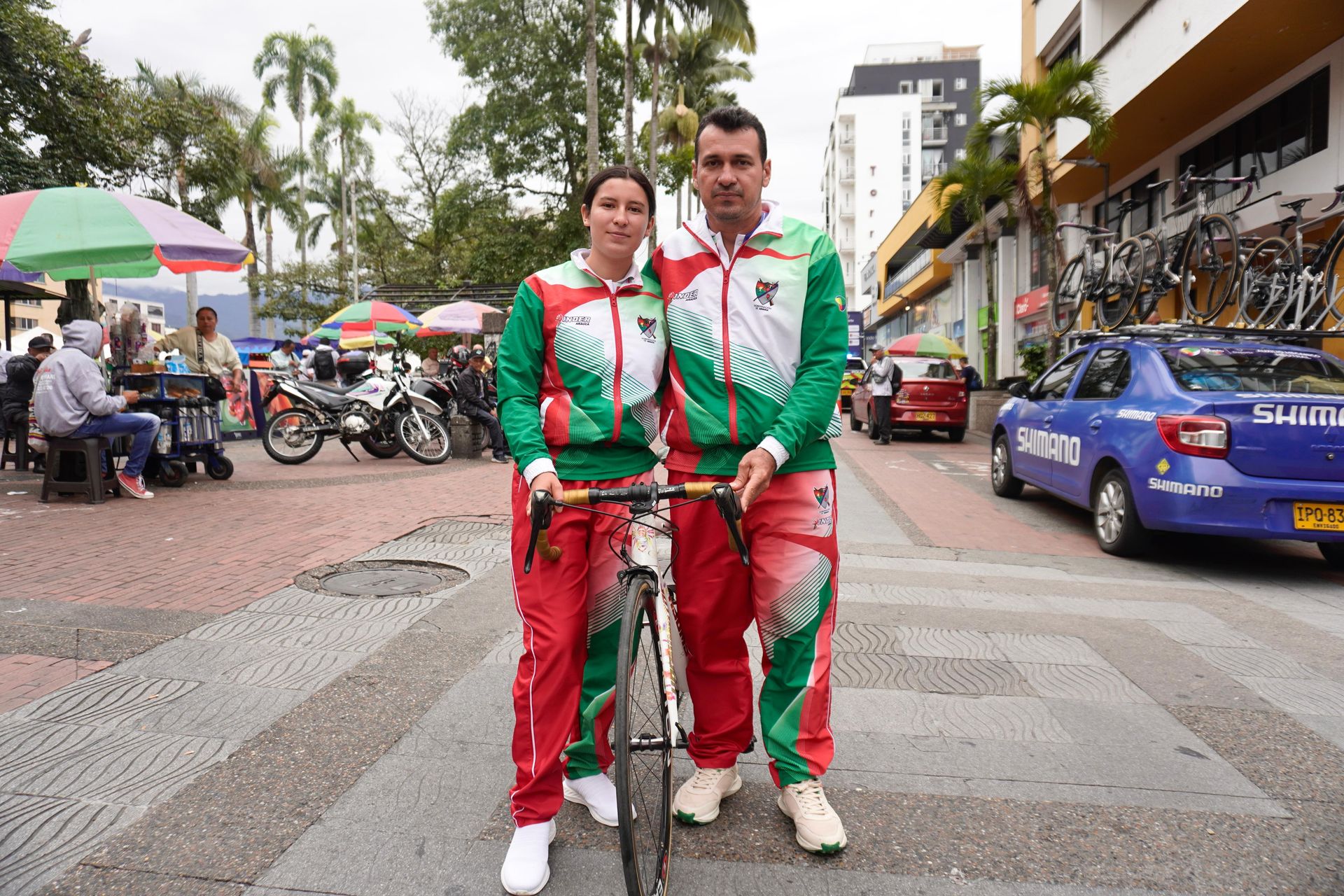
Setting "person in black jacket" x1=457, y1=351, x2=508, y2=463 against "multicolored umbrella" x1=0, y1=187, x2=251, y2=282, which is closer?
"multicolored umbrella" x1=0, y1=187, x2=251, y2=282

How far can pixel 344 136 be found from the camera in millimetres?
47938

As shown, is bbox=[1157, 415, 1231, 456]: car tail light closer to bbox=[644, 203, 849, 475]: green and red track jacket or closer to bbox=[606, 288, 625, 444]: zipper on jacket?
bbox=[644, 203, 849, 475]: green and red track jacket

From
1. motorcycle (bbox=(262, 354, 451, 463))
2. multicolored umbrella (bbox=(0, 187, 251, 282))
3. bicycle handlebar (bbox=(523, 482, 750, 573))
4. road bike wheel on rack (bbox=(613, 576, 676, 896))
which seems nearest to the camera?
road bike wheel on rack (bbox=(613, 576, 676, 896))

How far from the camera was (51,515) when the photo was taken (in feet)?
23.9

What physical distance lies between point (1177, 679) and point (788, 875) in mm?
2490

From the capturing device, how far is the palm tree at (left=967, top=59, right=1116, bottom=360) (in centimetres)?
1458

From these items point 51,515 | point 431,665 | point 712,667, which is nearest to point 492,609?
point 431,665

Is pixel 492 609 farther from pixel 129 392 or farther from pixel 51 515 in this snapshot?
pixel 129 392

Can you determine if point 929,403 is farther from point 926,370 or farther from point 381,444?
point 381,444

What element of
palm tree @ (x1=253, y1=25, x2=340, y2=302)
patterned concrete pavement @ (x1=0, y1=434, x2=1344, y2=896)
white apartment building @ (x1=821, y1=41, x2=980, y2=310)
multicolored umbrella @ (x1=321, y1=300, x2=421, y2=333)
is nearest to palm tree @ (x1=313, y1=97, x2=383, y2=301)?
palm tree @ (x1=253, y1=25, x2=340, y2=302)

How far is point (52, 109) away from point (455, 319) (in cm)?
800

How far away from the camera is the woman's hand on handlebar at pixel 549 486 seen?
7.15 ft

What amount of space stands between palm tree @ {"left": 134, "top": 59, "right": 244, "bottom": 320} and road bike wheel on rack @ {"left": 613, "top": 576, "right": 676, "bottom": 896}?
62.5 ft

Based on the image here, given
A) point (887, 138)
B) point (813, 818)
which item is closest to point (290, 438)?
point (813, 818)
